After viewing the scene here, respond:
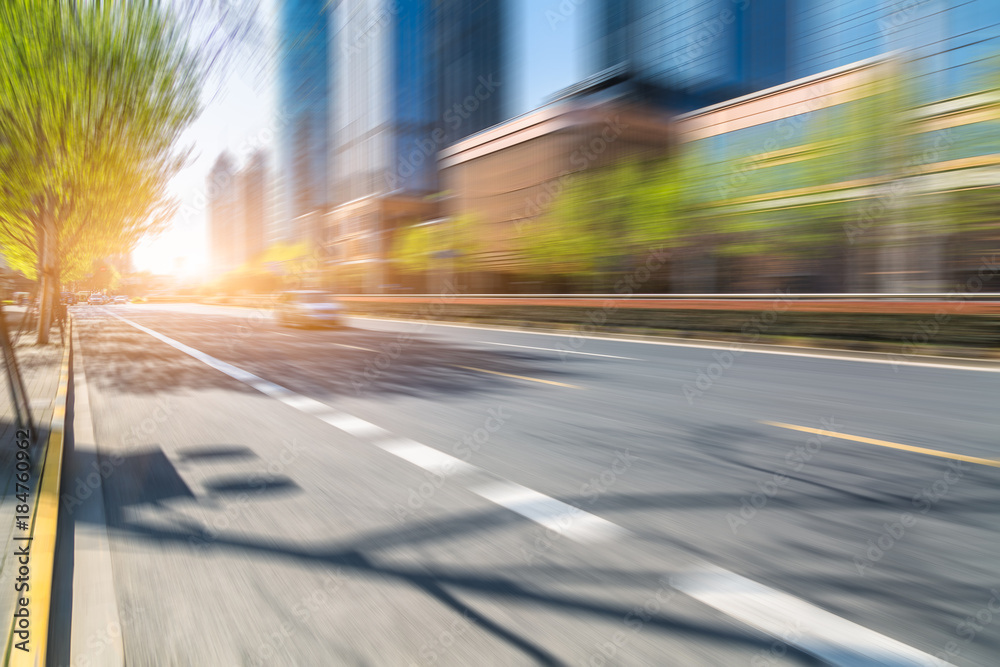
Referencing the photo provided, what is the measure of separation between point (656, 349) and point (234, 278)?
146 m

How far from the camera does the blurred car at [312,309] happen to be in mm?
23875

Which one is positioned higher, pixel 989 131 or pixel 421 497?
pixel 989 131

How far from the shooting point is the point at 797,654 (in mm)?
2236

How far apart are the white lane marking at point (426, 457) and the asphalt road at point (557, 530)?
43mm

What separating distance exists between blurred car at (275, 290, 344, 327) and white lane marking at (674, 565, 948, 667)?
22383 mm

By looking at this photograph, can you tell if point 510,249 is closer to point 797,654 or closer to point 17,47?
point 17,47

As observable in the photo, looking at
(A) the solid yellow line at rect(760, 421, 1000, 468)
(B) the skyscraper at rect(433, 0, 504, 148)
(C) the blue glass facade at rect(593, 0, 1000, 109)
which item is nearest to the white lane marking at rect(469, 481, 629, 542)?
(A) the solid yellow line at rect(760, 421, 1000, 468)

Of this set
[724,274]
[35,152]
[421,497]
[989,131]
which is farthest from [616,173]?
[421,497]

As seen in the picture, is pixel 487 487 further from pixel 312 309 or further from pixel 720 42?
pixel 720 42

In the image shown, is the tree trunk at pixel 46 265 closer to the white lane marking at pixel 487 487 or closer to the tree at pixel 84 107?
the tree at pixel 84 107

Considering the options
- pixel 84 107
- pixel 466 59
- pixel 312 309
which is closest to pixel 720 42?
pixel 466 59

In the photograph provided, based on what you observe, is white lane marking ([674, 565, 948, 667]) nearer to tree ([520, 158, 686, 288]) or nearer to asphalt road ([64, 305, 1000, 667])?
asphalt road ([64, 305, 1000, 667])

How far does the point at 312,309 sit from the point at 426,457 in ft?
66.5

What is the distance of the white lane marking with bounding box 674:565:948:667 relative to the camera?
Answer: 7.30 ft
